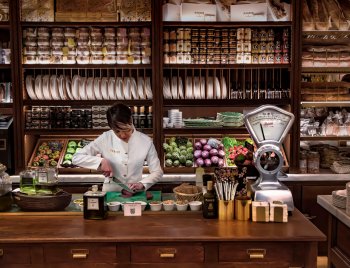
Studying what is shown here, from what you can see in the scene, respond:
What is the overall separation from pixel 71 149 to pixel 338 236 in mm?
2831

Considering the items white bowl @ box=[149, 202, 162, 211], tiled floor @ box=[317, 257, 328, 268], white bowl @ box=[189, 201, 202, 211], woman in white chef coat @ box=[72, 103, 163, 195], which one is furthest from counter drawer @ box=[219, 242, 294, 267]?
tiled floor @ box=[317, 257, 328, 268]

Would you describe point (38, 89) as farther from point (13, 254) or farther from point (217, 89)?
point (13, 254)

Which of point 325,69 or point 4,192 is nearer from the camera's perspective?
point 4,192

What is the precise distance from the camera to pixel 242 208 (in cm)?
295

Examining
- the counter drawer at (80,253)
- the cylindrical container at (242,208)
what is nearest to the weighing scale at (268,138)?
the cylindrical container at (242,208)

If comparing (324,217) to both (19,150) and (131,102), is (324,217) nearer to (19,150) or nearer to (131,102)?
(131,102)

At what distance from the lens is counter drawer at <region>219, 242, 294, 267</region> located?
2684 mm

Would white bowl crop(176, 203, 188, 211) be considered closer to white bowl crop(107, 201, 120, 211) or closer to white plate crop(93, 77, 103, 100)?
white bowl crop(107, 201, 120, 211)

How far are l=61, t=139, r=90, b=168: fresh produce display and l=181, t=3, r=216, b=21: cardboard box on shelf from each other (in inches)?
61.8

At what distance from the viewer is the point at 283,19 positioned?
16.2 feet

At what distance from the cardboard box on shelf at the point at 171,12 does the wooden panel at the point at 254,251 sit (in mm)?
2816

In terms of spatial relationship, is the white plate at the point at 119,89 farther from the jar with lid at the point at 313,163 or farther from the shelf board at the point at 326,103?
the jar with lid at the point at 313,163

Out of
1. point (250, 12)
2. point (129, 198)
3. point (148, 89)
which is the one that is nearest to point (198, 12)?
point (250, 12)

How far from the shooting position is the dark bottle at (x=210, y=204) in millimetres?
2971
